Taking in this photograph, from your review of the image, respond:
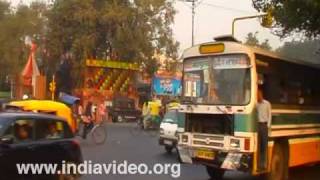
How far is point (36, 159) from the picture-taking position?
34.1 feet

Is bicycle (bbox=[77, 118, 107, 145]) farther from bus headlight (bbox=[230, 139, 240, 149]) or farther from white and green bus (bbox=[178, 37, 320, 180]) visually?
bus headlight (bbox=[230, 139, 240, 149])

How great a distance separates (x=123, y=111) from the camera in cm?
5216

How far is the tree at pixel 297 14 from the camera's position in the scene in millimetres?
15883

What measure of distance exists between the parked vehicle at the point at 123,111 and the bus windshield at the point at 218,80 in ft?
124

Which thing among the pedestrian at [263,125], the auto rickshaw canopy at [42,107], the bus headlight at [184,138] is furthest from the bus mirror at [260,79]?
the auto rickshaw canopy at [42,107]

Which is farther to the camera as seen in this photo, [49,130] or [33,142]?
[49,130]

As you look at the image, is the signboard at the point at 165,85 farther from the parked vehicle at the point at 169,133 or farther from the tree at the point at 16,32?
the parked vehicle at the point at 169,133

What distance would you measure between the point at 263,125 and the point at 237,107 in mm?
674

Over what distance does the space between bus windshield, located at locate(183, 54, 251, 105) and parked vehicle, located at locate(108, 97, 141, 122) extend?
124 feet

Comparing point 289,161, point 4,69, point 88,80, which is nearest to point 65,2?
point 88,80

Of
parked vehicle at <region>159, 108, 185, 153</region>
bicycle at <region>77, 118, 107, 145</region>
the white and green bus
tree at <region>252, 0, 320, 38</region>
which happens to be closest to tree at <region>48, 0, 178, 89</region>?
bicycle at <region>77, 118, 107, 145</region>

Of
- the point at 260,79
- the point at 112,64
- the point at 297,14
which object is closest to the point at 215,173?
the point at 260,79

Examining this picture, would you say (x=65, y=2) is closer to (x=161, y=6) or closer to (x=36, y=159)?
(x=161, y=6)

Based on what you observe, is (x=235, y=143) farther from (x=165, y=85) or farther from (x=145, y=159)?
(x=165, y=85)
